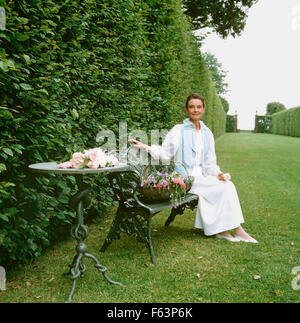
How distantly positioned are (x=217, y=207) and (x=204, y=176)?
20.1 inches

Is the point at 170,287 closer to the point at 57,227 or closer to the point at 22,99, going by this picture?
the point at 57,227

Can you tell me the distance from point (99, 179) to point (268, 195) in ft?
13.3

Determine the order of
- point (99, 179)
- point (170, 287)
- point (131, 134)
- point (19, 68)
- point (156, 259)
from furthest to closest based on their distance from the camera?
point (131, 134) → point (99, 179) → point (156, 259) → point (170, 287) → point (19, 68)

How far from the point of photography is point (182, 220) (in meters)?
5.34

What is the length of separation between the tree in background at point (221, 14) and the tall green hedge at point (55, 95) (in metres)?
9.49

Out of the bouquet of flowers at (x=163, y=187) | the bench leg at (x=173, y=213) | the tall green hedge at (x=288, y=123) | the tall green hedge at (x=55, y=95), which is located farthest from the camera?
the tall green hedge at (x=288, y=123)

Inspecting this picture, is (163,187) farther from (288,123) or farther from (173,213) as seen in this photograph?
(288,123)

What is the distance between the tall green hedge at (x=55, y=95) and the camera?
271 cm

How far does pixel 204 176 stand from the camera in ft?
15.3

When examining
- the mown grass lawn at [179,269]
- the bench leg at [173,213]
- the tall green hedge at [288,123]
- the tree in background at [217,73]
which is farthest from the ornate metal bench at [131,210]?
the tree in background at [217,73]

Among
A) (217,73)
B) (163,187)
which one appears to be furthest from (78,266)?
(217,73)

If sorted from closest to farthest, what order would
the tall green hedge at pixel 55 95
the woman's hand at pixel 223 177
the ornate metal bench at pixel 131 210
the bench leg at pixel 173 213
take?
the tall green hedge at pixel 55 95, the ornate metal bench at pixel 131 210, the woman's hand at pixel 223 177, the bench leg at pixel 173 213

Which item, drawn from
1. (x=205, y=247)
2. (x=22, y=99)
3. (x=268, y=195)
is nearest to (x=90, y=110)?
(x=22, y=99)

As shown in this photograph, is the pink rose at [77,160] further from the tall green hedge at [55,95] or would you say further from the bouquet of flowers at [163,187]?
the bouquet of flowers at [163,187]
